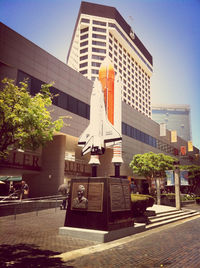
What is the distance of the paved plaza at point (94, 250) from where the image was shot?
281 inches

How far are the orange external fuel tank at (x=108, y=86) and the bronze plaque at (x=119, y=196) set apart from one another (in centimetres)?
964

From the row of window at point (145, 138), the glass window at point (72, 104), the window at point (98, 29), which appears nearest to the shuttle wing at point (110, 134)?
the glass window at point (72, 104)

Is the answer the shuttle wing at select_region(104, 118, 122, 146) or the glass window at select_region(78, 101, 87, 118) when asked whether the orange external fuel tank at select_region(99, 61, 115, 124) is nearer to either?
the shuttle wing at select_region(104, 118, 122, 146)

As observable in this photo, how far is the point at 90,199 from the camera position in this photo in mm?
11375

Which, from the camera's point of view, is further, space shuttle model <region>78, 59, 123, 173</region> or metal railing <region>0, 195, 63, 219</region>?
space shuttle model <region>78, 59, 123, 173</region>

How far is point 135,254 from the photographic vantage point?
8.32 metres

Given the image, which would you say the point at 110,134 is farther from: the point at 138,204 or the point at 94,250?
the point at 94,250

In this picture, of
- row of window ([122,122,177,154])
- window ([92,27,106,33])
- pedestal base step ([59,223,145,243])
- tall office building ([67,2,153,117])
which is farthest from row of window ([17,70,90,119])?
window ([92,27,106,33])

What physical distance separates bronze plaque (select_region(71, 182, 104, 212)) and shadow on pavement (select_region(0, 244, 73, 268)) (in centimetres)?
308

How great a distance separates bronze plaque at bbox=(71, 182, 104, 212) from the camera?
36.4 feet

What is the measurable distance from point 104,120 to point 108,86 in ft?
13.2

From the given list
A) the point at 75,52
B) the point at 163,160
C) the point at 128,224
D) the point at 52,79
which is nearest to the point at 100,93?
the point at 52,79

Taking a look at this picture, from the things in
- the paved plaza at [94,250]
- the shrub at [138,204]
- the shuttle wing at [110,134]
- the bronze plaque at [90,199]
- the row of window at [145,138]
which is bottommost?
the paved plaza at [94,250]

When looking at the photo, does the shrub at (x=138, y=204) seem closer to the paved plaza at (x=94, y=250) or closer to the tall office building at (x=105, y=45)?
the paved plaza at (x=94, y=250)
